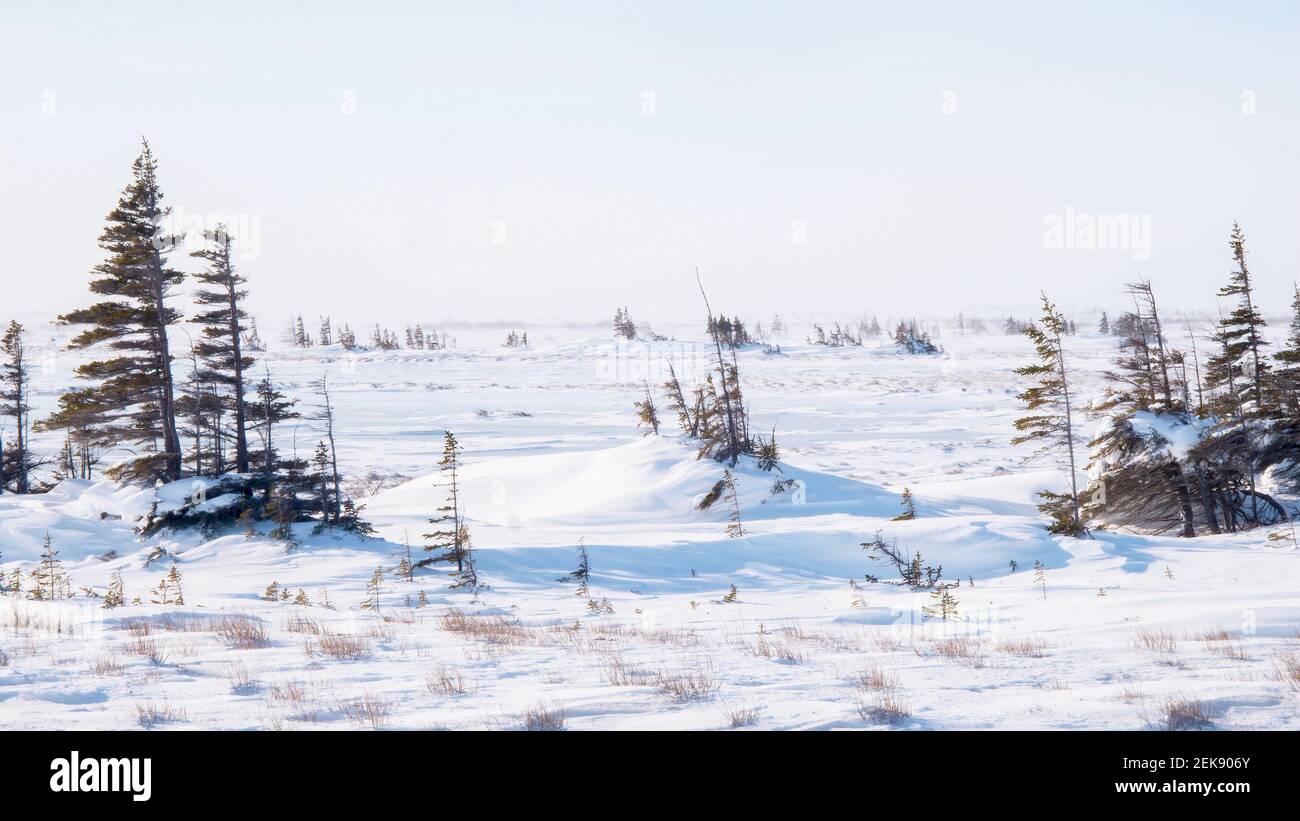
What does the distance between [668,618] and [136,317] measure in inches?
795

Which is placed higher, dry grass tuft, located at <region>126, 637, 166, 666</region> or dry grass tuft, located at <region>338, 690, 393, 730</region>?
dry grass tuft, located at <region>338, 690, 393, 730</region>

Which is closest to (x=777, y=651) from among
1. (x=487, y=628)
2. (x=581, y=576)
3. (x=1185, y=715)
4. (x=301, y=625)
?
(x=487, y=628)

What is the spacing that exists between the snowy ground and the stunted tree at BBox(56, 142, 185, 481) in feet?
6.23

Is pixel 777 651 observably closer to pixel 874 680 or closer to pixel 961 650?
pixel 961 650

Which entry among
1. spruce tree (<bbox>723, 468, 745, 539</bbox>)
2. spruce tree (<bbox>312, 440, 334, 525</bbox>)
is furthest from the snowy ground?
spruce tree (<bbox>312, 440, 334, 525</bbox>)

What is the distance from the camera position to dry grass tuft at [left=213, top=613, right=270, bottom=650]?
28.5ft

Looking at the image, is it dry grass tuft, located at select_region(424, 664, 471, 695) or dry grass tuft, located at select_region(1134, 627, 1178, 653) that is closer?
dry grass tuft, located at select_region(424, 664, 471, 695)

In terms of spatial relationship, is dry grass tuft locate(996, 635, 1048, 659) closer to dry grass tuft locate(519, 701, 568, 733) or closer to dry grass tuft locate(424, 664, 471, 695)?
dry grass tuft locate(519, 701, 568, 733)

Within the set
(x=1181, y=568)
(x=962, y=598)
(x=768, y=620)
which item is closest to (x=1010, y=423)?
(x=1181, y=568)

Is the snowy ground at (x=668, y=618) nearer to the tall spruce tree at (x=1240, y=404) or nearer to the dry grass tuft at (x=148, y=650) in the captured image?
the dry grass tuft at (x=148, y=650)

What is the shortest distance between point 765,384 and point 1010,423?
24.7 m
